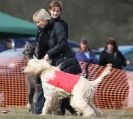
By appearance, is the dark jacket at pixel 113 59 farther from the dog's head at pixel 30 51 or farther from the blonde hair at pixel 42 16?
the blonde hair at pixel 42 16

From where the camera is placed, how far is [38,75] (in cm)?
1134

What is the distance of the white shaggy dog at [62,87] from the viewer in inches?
432

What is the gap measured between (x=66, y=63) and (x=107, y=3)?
98.2ft

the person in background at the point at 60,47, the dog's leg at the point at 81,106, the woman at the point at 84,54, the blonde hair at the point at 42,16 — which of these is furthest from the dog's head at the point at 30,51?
the woman at the point at 84,54

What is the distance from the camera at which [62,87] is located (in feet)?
36.1

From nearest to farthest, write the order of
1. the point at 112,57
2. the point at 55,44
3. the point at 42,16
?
the point at 42,16 < the point at 55,44 < the point at 112,57

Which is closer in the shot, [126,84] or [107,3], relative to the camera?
[126,84]

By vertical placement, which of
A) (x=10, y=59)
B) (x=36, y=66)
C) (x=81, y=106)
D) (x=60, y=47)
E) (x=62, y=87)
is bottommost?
(x=81, y=106)

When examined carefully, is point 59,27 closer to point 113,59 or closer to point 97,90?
point 97,90

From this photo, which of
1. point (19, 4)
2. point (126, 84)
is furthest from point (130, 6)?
point (126, 84)

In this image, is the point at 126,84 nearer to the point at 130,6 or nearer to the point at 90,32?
the point at 130,6

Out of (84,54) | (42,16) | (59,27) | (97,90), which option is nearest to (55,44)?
(59,27)

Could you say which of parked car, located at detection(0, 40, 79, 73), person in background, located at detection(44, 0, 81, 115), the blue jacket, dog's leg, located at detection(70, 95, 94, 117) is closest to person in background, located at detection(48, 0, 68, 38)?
person in background, located at detection(44, 0, 81, 115)

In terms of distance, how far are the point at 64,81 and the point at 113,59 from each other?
20.3ft
